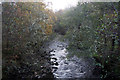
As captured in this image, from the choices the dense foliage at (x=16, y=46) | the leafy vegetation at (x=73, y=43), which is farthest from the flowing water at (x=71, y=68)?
the dense foliage at (x=16, y=46)

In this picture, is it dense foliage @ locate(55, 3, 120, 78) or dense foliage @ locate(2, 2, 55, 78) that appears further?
dense foliage @ locate(2, 2, 55, 78)

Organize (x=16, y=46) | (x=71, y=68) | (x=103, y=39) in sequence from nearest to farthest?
(x=103, y=39)
(x=16, y=46)
(x=71, y=68)

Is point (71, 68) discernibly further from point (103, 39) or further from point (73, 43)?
point (103, 39)

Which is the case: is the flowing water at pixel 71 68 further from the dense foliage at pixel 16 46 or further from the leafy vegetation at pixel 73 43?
the dense foliage at pixel 16 46

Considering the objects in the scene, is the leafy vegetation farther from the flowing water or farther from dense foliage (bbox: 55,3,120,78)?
the flowing water

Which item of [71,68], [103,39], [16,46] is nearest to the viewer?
[103,39]

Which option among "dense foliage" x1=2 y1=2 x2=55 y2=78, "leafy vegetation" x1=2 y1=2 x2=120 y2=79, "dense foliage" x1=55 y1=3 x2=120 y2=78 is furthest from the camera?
"dense foliage" x1=2 y1=2 x2=55 y2=78

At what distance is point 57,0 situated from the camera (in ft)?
47.7

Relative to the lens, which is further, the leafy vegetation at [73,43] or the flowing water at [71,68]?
the flowing water at [71,68]

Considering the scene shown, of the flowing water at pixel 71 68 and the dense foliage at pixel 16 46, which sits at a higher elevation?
the dense foliage at pixel 16 46

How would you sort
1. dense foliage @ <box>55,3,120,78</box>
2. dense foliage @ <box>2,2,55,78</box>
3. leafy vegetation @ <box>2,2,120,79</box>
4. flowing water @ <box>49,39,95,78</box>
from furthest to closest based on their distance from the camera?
flowing water @ <box>49,39,95,78</box> < dense foliage @ <box>2,2,55,78</box> < leafy vegetation @ <box>2,2,120,79</box> < dense foliage @ <box>55,3,120,78</box>

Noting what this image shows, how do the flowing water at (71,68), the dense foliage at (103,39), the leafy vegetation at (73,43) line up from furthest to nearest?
the flowing water at (71,68) → the leafy vegetation at (73,43) → the dense foliage at (103,39)

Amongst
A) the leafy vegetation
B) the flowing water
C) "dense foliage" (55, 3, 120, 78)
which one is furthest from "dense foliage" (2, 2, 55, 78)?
"dense foliage" (55, 3, 120, 78)

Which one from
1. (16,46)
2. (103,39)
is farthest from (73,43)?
(16,46)
